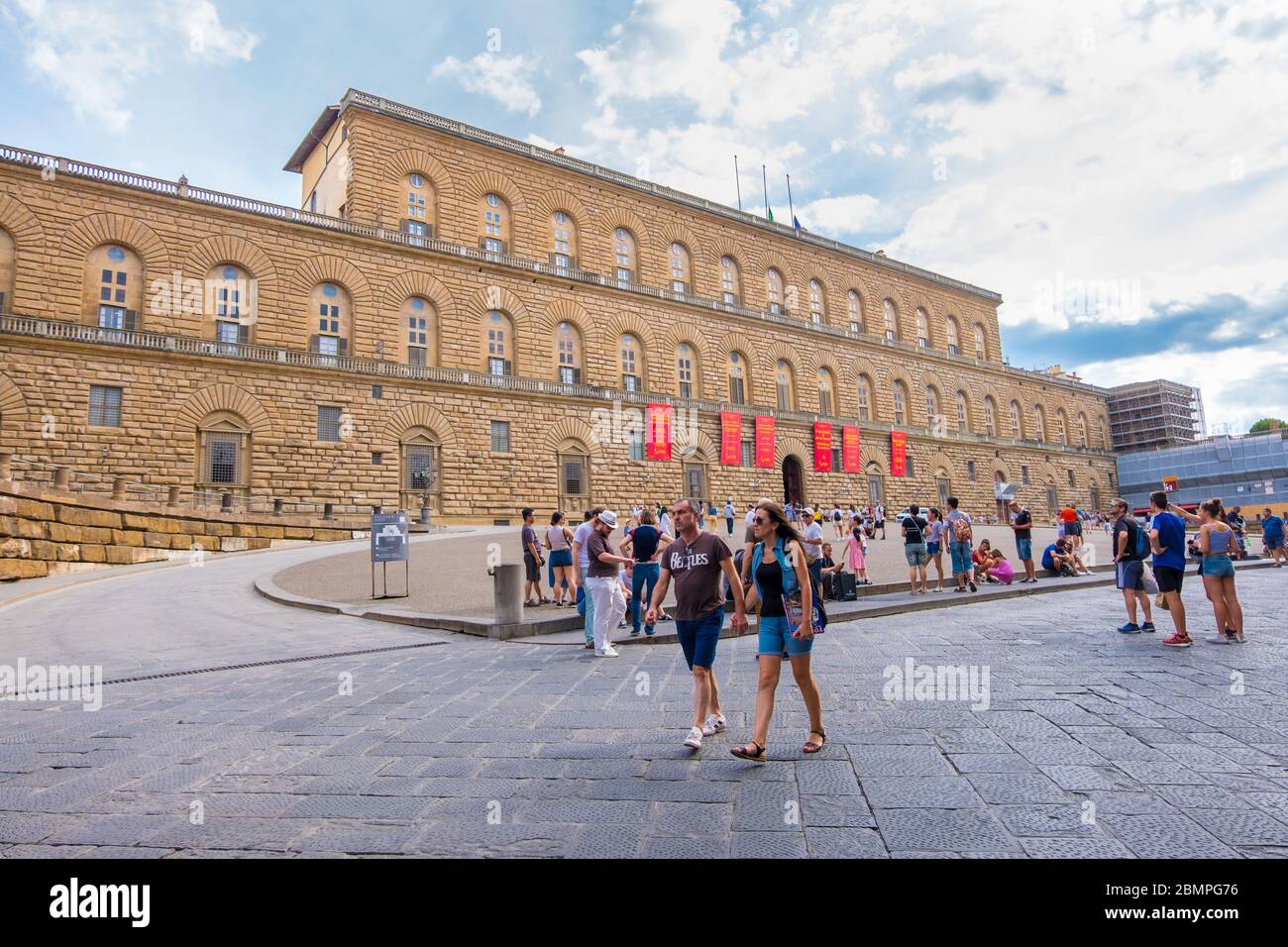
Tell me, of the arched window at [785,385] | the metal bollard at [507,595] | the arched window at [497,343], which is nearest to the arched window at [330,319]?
the arched window at [497,343]

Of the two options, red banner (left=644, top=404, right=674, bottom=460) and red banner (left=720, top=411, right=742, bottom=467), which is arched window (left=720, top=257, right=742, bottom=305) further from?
red banner (left=644, top=404, right=674, bottom=460)

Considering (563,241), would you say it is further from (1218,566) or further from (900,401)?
(1218,566)

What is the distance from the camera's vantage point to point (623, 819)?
2908 mm

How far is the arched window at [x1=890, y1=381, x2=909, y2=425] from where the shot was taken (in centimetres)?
3928

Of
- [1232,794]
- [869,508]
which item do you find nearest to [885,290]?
[869,508]

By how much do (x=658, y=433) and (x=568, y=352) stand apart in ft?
16.8

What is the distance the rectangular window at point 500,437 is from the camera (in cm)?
2627

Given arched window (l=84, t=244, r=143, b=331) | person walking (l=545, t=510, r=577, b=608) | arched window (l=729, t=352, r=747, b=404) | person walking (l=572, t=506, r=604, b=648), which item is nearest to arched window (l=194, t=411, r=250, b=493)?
arched window (l=84, t=244, r=143, b=331)

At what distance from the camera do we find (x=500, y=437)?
26.4m

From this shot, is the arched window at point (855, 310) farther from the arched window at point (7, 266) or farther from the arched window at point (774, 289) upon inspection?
the arched window at point (7, 266)

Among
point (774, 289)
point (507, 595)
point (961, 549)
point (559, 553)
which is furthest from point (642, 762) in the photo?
point (774, 289)

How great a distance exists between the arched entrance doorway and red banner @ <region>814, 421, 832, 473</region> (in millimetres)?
993
